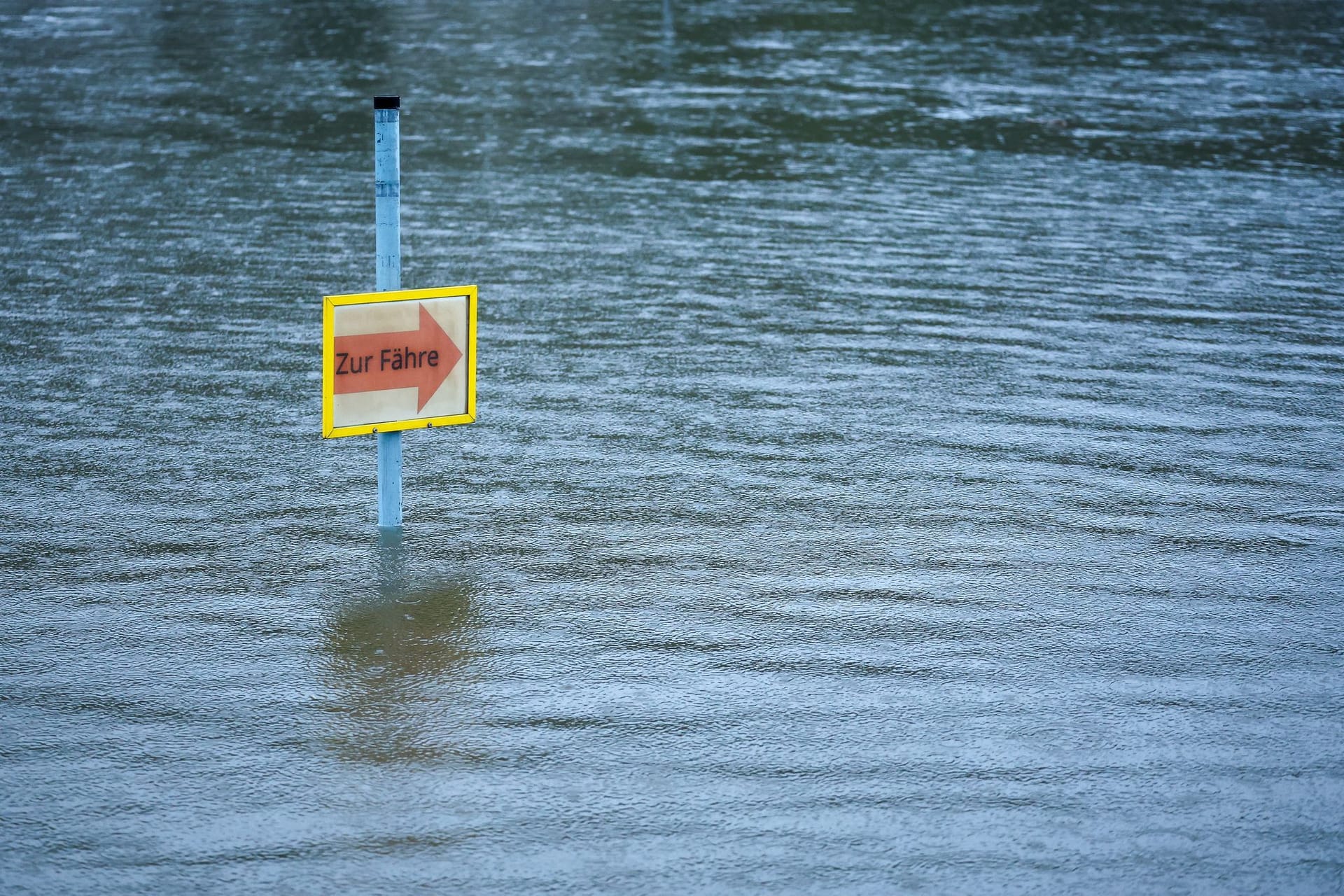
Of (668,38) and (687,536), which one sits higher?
(668,38)

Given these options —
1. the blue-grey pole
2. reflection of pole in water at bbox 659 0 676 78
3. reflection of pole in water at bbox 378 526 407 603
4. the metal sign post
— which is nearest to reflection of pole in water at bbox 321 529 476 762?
reflection of pole in water at bbox 378 526 407 603

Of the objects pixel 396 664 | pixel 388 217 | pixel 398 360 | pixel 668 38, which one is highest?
pixel 668 38

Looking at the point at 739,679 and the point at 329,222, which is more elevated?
the point at 329,222

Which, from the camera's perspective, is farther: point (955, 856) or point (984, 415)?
point (984, 415)

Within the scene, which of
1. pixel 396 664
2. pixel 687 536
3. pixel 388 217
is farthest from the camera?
pixel 687 536

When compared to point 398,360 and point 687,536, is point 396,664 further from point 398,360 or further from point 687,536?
point 687,536

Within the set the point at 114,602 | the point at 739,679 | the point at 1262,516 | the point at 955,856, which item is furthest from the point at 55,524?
the point at 1262,516

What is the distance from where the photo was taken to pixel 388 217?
546 centimetres

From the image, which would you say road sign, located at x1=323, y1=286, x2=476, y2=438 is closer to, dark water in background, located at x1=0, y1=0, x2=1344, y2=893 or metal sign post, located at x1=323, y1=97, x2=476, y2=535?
metal sign post, located at x1=323, y1=97, x2=476, y2=535

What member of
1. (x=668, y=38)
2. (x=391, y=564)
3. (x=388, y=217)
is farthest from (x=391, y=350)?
(x=668, y=38)

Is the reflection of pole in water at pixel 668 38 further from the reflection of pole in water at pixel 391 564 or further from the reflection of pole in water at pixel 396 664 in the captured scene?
the reflection of pole in water at pixel 396 664

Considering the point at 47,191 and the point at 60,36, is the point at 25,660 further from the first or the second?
the point at 60,36

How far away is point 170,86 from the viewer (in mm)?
17859

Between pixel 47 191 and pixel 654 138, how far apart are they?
562 centimetres
